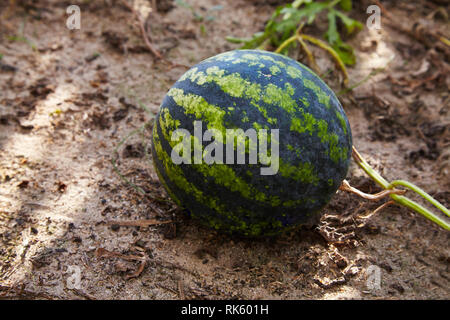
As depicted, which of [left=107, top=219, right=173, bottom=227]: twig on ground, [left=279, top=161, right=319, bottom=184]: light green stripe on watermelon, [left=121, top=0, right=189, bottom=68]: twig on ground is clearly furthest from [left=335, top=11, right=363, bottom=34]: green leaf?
[left=107, top=219, right=173, bottom=227]: twig on ground

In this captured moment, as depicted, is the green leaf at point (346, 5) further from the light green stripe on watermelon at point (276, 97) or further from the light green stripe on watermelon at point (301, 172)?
the light green stripe on watermelon at point (301, 172)

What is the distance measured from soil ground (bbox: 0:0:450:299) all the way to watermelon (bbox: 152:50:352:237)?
12.6 inches

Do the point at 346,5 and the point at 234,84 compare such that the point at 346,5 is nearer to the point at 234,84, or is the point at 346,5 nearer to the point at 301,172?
the point at 234,84

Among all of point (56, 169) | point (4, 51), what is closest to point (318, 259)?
point (56, 169)

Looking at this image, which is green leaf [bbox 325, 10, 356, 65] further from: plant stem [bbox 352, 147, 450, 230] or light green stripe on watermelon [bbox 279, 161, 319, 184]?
light green stripe on watermelon [bbox 279, 161, 319, 184]

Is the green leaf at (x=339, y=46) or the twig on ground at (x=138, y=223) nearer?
the twig on ground at (x=138, y=223)

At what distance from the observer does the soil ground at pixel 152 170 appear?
7.25 feet

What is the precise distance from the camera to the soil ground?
221cm

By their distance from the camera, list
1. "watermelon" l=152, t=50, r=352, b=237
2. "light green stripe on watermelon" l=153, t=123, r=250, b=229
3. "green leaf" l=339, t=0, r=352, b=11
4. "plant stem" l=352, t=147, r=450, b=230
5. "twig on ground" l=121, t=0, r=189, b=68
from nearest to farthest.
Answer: "watermelon" l=152, t=50, r=352, b=237
"light green stripe on watermelon" l=153, t=123, r=250, b=229
"plant stem" l=352, t=147, r=450, b=230
"twig on ground" l=121, t=0, r=189, b=68
"green leaf" l=339, t=0, r=352, b=11

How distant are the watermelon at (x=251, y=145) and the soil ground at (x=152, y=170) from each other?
0.32 m

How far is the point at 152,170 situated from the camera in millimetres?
2938

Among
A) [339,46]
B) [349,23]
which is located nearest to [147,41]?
[339,46]

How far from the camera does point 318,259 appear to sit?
232cm

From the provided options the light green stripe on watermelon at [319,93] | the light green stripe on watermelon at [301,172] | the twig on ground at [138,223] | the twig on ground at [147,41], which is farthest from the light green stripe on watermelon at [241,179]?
the twig on ground at [147,41]
